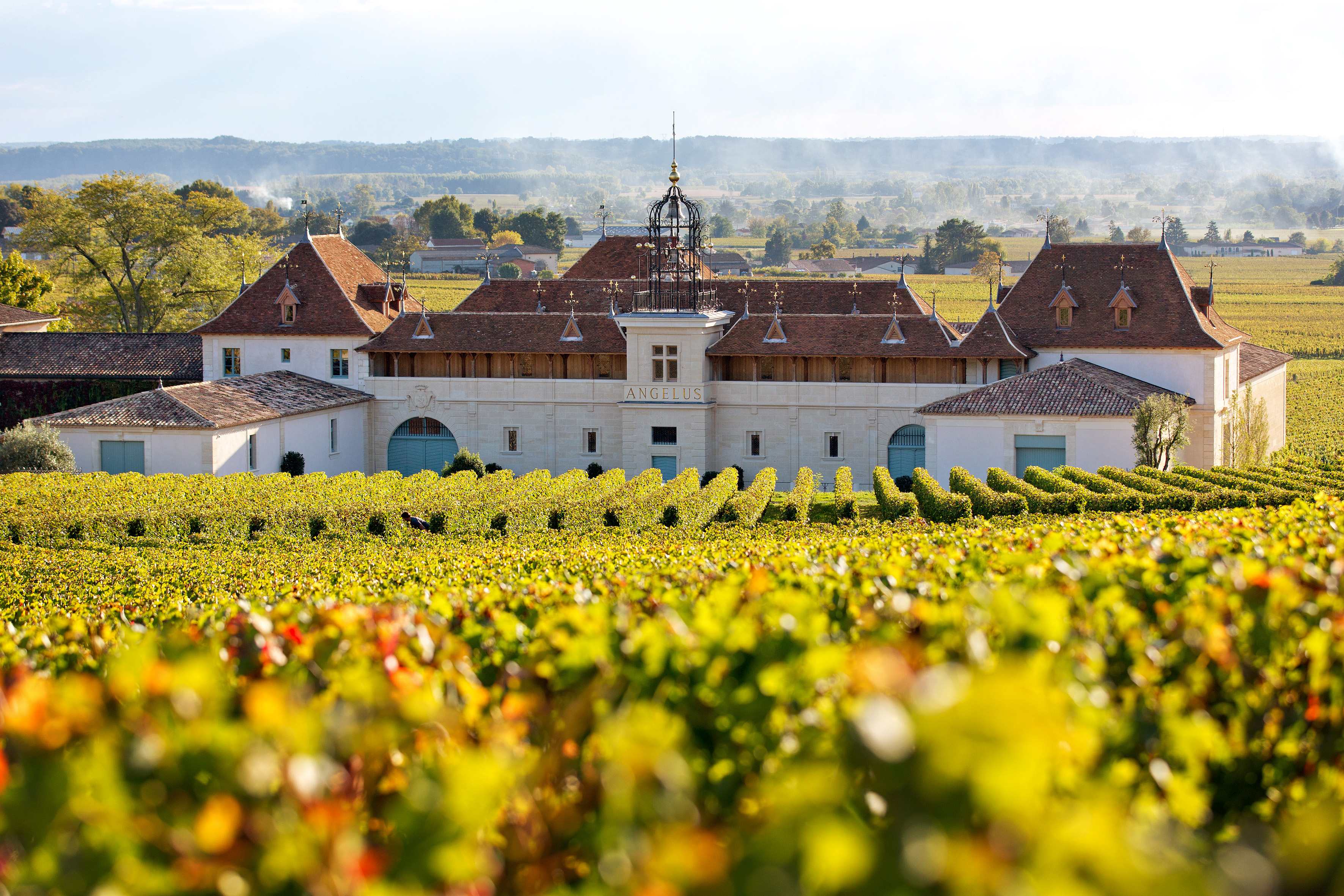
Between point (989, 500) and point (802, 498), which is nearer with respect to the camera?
point (989, 500)

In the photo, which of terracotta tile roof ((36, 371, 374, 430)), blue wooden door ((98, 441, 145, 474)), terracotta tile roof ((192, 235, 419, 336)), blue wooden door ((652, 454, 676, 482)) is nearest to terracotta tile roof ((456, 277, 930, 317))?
terracotta tile roof ((192, 235, 419, 336))

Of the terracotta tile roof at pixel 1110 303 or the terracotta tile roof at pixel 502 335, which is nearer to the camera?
the terracotta tile roof at pixel 1110 303

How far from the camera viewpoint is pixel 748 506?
99.9ft

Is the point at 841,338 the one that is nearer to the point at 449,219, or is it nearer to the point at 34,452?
the point at 34,452

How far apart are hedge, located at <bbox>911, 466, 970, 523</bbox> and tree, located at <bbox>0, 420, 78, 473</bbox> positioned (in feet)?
72.9

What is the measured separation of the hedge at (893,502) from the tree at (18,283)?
157ft

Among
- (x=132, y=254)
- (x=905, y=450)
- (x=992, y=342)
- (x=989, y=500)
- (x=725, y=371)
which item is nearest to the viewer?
(x=989, y=500)

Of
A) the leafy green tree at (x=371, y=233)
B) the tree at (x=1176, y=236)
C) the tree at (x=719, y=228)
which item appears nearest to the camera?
the leafy green tree at (x=371, y=233)

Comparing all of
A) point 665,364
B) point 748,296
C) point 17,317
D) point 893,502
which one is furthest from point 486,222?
point 893,502

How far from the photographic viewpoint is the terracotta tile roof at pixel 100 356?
44.9m

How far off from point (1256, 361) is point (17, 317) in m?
49.0

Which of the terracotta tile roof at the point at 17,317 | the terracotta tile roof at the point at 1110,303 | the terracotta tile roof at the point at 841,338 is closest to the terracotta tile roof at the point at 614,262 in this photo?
the terracotta tile roof at the point at 841,338

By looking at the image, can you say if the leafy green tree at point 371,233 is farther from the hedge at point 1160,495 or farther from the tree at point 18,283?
the hedge at point 1160,495

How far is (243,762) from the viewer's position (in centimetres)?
377
